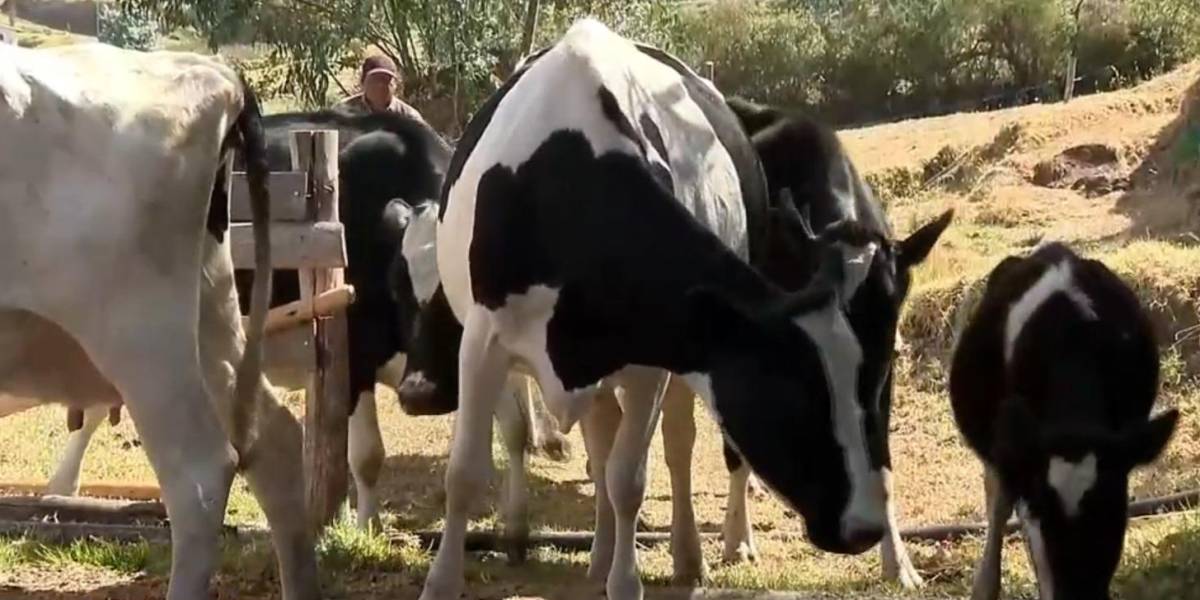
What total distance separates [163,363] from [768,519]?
17.3 feet

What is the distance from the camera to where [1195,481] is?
31.7 ft

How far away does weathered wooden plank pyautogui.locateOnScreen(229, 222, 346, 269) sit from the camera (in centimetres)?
776

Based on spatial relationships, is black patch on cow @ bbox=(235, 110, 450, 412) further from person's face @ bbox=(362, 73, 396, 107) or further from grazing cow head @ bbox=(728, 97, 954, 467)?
grazing cow head @ bbox=(728, 97, 954, 467)

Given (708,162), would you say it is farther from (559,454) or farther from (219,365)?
(559,454)

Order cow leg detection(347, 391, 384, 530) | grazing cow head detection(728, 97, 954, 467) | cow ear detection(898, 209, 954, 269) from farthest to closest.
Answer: cow leg detection(347, 391, 384, 530) < cow ear detection(898, 209, 954, 269) < grazing cow head detection(728, 97, 954, 467)

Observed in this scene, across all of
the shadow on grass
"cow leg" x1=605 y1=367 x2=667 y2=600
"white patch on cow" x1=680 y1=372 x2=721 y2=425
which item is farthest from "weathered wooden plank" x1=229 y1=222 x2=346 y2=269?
"white patch on cow" x1=680 y1=372 x2=721 y2=425

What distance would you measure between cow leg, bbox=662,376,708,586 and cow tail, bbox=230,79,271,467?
2272 millimetres

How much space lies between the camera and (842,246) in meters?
6.82

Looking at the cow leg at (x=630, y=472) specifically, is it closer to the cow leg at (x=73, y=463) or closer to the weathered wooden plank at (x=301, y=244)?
the weathered wooden plank at (x=301, y=244)

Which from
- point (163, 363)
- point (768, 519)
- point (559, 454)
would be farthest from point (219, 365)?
point (559, 454)

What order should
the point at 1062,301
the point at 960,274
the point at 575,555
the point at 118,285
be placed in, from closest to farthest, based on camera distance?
the point at 118,285 → the point at 1062,301 → the point at 575,555 → the point at 960,274

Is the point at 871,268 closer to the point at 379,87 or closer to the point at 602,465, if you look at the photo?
the point at 602,465

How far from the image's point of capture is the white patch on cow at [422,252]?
9312 mm

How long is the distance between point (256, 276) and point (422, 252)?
11.2ft
